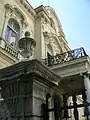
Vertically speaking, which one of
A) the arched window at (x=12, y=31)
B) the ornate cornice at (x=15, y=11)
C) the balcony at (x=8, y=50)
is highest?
the ornate cornice at (x=15, y=11)

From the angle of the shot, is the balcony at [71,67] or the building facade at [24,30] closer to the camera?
the balcony at [71,67]

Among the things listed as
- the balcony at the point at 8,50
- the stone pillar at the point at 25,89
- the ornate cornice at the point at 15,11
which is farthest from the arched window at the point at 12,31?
the stone pillar at the point at 25,89

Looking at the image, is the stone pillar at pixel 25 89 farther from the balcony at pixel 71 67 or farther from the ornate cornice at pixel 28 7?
the ornate cornice at pixel 28 7

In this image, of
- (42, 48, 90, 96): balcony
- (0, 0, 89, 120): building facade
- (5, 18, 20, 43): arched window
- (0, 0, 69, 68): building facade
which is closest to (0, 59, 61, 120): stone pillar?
(0, 0, 89, 120): building facade

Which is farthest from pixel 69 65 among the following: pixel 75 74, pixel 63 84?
pixel 63 84

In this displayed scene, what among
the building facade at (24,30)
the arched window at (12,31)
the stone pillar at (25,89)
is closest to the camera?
the stone pillar at (25,89)

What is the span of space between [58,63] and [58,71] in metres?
0.49

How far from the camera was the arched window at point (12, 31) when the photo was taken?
12223 millimetres

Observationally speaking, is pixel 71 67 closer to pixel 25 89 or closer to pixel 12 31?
pixel 12 31

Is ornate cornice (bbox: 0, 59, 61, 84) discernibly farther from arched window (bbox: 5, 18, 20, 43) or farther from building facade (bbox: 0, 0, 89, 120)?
arched window (bbox: 5, 18, 20, 43)

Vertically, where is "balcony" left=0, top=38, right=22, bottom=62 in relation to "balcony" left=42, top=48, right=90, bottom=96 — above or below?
above

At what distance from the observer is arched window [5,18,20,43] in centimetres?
1222

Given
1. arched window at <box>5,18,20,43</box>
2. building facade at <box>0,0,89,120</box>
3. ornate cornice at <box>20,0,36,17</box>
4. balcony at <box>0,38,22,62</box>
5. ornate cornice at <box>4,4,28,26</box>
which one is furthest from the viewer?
ornate cornice at <box>20,0,36,17</box>

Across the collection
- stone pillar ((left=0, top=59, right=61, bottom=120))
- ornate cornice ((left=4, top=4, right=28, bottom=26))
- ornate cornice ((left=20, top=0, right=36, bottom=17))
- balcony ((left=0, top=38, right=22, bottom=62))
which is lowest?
stone pillar ((left=0, top=59, right=61, bottom=120))
